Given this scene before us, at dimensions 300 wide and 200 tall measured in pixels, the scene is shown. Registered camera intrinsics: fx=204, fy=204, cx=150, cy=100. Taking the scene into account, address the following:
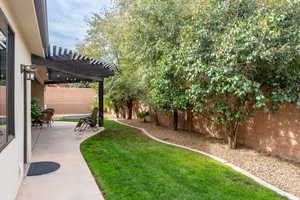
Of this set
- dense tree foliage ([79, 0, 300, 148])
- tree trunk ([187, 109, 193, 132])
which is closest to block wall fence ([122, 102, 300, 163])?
dense tree foliage ([79, 0, 300, 148])

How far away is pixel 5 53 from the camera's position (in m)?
2.90

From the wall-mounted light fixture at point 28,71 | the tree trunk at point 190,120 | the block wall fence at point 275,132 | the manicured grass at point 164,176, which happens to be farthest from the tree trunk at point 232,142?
the wall-mounted light fixture at point 28,71

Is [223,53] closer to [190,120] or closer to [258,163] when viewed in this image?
[258,163]

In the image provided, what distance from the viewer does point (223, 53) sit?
168 inches

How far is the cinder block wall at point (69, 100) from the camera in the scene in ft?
58.3

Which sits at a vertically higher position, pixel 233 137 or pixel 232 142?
pixel 233 137

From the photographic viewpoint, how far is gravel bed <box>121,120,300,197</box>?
3.73 metres

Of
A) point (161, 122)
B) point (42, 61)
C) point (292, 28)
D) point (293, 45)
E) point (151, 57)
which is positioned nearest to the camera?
point (293, 45)

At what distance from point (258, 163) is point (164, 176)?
2.29 meters

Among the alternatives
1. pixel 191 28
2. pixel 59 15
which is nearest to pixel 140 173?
pixel 191 28

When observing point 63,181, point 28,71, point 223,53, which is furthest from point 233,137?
point 28,71

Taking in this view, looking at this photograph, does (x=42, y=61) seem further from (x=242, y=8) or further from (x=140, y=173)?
(x=242, y=8)

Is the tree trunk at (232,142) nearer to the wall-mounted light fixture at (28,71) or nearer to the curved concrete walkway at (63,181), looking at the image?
the curved concrete walkway at (63,181)

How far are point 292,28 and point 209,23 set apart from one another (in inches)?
68.7
